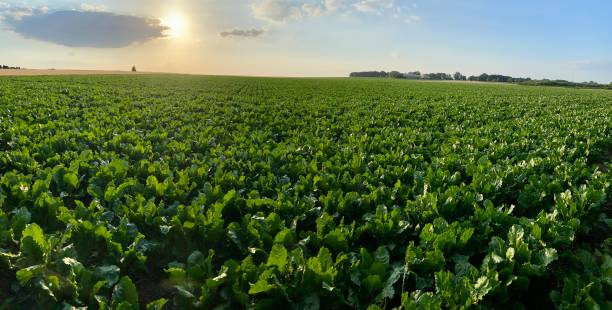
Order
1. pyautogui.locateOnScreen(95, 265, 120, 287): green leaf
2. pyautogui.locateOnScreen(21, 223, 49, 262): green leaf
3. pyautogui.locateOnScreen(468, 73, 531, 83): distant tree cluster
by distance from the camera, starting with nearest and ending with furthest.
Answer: pyautogui.locateOnScreen(95, 265, 120, 287): green leaf, pyautogui.locateOnScreen(21, 223, 49, 262): green leaf, pyautogui.locateOnScreen(468, 73, 531, 83): distant tree cluster

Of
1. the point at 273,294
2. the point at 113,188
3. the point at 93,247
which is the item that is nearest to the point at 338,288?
the point at 273,294

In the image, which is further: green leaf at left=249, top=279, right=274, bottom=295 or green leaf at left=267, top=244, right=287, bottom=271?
green leaf at left=267, top=244, right=287, bottom=271

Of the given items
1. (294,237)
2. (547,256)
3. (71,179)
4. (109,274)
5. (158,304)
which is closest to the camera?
(158,304)

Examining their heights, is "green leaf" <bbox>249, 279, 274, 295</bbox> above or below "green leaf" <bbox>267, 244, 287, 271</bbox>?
below

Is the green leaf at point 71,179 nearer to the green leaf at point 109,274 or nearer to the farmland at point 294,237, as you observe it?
the farmland at point 294,237

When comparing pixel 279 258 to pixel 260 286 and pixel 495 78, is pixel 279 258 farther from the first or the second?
pixel 495 78

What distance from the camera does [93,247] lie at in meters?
4.24

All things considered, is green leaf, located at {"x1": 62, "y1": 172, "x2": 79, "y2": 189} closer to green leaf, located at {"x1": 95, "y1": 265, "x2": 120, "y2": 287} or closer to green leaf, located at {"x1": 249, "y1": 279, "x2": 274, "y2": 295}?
green leaf, located at {"x1": 95, "y1": 265, "x2": 120, "y2": 287}

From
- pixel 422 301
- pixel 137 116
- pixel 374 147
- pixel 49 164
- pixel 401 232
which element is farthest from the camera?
pixel 137 116

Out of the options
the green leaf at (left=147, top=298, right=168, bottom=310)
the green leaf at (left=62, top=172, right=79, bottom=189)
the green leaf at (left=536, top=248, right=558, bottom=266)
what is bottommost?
the green leaf at (left=147, top=298, right=168, bottom=310)

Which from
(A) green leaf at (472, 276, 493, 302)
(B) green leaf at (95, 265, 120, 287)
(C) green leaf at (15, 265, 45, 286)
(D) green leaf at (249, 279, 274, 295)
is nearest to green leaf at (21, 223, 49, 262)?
(C) green leaf at (15, 265, 45, 286)

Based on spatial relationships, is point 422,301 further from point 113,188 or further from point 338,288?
point 113,188

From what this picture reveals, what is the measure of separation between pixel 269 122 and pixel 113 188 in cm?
937

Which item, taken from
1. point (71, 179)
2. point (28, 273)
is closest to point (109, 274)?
point (28, 273)
